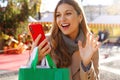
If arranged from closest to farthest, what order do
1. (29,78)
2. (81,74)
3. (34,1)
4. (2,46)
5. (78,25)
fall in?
(29,78)
(81,74)
(78,25)
(2,46)
(34,1)

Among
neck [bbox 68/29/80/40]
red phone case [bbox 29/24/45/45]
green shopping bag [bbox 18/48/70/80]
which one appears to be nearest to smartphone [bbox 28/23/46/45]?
red phone case [bbox 29/24/45/45]

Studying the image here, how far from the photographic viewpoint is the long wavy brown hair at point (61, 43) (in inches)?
55.9

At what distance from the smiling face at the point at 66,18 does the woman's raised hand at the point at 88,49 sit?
0.33ft

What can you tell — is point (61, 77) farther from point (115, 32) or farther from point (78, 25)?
point (115, 32)

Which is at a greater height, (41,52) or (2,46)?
(41,52)

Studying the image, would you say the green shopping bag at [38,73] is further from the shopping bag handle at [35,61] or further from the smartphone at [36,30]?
the smartphone at [36,30]

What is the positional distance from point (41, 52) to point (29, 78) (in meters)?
0.13

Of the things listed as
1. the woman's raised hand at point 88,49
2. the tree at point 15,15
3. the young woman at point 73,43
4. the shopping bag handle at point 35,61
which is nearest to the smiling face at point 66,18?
the young woman at point 73,43

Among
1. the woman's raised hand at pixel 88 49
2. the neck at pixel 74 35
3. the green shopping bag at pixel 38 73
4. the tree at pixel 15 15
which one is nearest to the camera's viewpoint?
the green shopping bag at pixel 38 73

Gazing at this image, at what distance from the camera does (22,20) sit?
15.2m

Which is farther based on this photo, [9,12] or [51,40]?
[9,12]

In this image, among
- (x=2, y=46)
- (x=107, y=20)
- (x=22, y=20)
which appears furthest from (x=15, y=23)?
(x=107, y=20)

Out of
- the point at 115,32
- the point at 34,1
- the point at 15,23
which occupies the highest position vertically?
the point at 34,1

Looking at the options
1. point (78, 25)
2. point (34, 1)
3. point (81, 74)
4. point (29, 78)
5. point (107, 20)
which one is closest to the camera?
point (29, 78)
